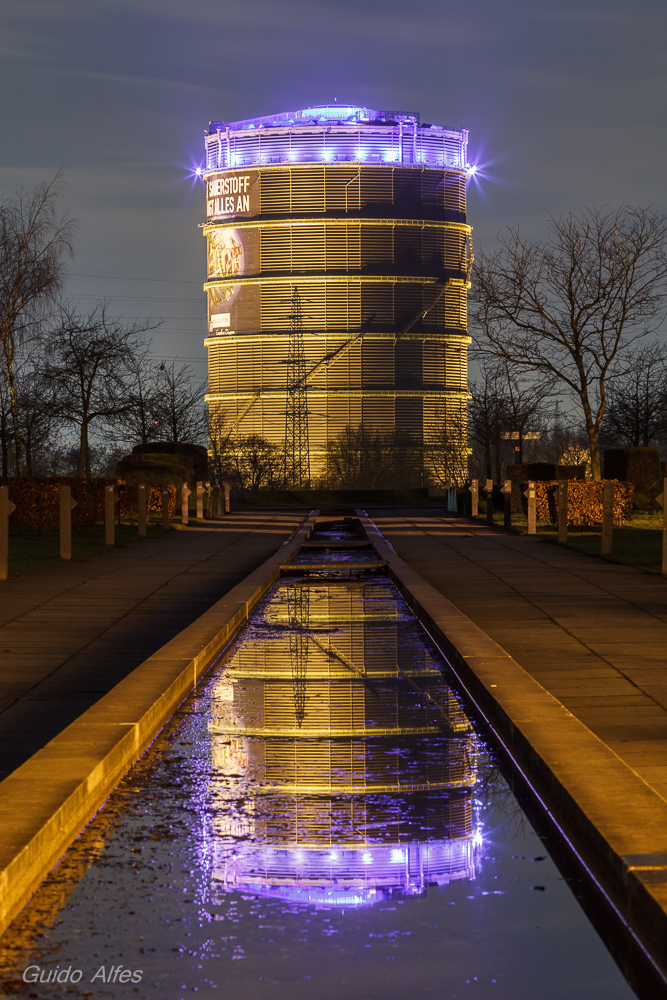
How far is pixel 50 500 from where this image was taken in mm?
23938

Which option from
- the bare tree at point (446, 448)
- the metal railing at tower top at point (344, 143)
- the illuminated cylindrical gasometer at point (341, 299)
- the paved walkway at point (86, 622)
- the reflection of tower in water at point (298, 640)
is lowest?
the reflection of tower in water at point (298, 640)

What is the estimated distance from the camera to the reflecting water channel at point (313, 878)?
332 cm

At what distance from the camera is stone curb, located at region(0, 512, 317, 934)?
3943mm

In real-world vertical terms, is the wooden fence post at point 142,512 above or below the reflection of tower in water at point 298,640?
above

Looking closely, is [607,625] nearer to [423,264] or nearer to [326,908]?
[326,908]

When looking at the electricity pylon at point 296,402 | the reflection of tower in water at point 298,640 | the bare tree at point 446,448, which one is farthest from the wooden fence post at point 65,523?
the electricity pylon at point 296,402

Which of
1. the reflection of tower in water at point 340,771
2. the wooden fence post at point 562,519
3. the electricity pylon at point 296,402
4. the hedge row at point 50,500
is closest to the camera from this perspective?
the reflection of tower in water at point 340,771

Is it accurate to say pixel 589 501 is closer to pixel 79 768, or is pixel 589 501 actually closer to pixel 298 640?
pixel 298 640

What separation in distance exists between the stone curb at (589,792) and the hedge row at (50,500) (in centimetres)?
1700

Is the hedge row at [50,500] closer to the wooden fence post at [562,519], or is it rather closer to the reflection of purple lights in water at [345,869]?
the wooden fence post at [562,519]

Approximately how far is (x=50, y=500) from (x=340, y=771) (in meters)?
19.2

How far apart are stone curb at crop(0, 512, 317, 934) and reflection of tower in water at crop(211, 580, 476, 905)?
341 mm

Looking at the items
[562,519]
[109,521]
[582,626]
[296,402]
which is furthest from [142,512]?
[296,402]

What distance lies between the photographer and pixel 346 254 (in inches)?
3568
